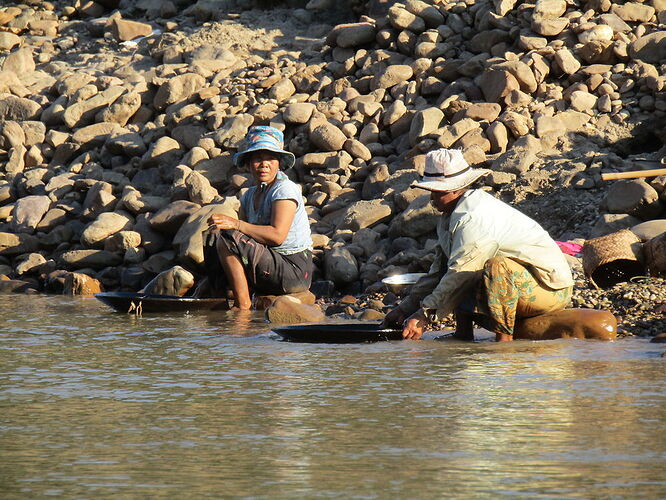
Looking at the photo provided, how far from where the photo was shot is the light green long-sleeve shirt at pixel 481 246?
17.7 feet

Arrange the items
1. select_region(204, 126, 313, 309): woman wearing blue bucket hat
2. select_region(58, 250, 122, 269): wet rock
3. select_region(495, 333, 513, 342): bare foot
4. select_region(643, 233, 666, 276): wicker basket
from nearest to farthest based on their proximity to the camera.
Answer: select_region(495, 333, 513, 342): bare foot
select_region(643, 233, 666, 276): wicker basket
select_region(204, 126, 313, 309): woman wearing blue bucket hat
select_region(58, 250, 122, 269): wet rock

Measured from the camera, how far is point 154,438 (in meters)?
3.67

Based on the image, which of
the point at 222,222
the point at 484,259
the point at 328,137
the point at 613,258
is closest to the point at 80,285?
the point at 328,137

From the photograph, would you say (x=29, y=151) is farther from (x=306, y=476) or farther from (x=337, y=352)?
(x=306, y=476)

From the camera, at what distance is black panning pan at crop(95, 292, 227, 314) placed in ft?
24.8

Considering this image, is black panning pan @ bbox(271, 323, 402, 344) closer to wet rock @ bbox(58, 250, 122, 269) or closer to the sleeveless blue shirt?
the sleeveless blue shirt

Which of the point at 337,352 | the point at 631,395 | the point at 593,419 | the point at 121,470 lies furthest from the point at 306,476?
the point at 337,352

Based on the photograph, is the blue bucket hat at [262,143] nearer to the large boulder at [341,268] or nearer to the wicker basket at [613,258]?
the large boulder at [341,268]

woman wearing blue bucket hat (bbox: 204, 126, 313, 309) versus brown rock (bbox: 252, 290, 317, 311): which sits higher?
woman wearing blue bucket hat (bbox: 204, 126, 313, 309)

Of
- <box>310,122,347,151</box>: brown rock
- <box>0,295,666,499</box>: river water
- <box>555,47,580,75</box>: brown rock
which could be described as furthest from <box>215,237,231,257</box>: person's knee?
<box>555,47,580,75</box>: brown rock

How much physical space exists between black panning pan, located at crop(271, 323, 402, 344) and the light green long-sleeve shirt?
0.28m

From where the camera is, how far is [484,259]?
17.9ft

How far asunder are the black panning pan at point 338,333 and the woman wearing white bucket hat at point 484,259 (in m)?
0.22

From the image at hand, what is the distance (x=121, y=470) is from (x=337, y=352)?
2435mm
